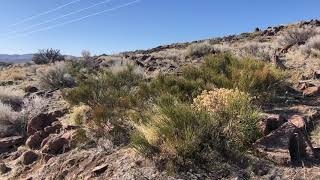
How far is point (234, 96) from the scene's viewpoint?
7375mm

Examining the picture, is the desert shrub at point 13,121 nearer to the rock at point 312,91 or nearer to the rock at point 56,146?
the rock at point 56,146

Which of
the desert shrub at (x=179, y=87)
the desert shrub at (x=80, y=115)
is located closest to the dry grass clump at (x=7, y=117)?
the desert shrub at (x=80, y=115)

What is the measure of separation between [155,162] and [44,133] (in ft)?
12.7

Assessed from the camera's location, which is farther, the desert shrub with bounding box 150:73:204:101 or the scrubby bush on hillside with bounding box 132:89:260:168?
the desert shrub with bounding box 150:73:204:101

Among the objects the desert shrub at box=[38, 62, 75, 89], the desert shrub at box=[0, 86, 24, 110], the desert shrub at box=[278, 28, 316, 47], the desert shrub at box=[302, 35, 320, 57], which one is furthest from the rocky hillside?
the desert shrub at box=[278, 28, 316, 47]

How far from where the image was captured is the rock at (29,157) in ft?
29.1

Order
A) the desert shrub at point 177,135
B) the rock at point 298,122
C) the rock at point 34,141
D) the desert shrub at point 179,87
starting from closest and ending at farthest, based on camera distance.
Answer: the desert shrub at point 177,135 → the rock at point 298,122 → the rock at point 34,141 → the desert shrub at point 179,87

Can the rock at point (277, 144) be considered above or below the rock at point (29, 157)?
above

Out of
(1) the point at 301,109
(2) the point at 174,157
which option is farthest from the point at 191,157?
(1) the point at 301,109

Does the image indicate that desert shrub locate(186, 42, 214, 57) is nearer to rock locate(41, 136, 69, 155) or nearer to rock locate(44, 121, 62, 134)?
rock locate(44, 121, 62, 134)

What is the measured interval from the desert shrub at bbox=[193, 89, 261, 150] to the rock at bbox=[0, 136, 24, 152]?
4729 mm

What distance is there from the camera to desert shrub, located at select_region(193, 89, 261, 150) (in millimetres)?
6949

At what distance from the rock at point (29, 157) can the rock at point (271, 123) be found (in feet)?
14.4

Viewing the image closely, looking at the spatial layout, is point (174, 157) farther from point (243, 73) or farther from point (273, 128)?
point (243, 73)
